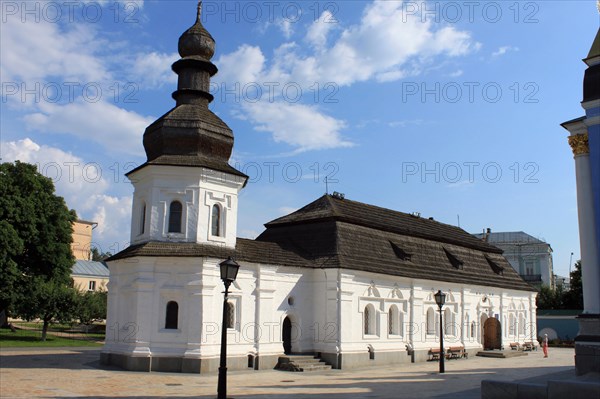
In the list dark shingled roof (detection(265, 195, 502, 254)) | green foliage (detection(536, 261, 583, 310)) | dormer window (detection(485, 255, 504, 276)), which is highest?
dark shingled roof (detection(265, 195, 502, 254))

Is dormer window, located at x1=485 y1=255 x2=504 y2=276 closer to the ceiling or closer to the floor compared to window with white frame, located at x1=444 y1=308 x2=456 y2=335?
closer to the ceiling

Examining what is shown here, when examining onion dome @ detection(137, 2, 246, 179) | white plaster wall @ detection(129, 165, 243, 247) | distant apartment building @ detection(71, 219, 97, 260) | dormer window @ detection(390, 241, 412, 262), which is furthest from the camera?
distant apartment building @ detection(71, 219, 97, 260)

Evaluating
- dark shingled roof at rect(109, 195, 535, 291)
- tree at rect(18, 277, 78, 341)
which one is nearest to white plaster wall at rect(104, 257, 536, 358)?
dark shingled roof at rect(109, 195, 535, 291)

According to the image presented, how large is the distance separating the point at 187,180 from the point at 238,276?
463cm

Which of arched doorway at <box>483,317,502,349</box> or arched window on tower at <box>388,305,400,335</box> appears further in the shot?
arched doorway at <box>483,317,502,349</box>

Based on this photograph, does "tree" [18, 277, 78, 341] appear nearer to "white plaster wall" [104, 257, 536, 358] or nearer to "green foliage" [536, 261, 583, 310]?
"white plaster wall" [104, 257, 536, 358]

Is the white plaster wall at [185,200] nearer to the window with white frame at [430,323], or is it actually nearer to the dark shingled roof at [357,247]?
the dark shingled roof at [357,247]

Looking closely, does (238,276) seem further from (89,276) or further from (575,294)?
(89,276)

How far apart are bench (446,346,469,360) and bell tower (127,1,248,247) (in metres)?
15.0

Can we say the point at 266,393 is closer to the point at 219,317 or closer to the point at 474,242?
the point at 219,317

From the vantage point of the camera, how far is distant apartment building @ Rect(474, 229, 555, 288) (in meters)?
75.2

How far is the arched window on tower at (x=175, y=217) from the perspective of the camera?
80.5ft

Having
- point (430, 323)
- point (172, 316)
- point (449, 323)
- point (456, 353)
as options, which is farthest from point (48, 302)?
point (456, 353)

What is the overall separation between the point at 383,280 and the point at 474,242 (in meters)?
14.4
